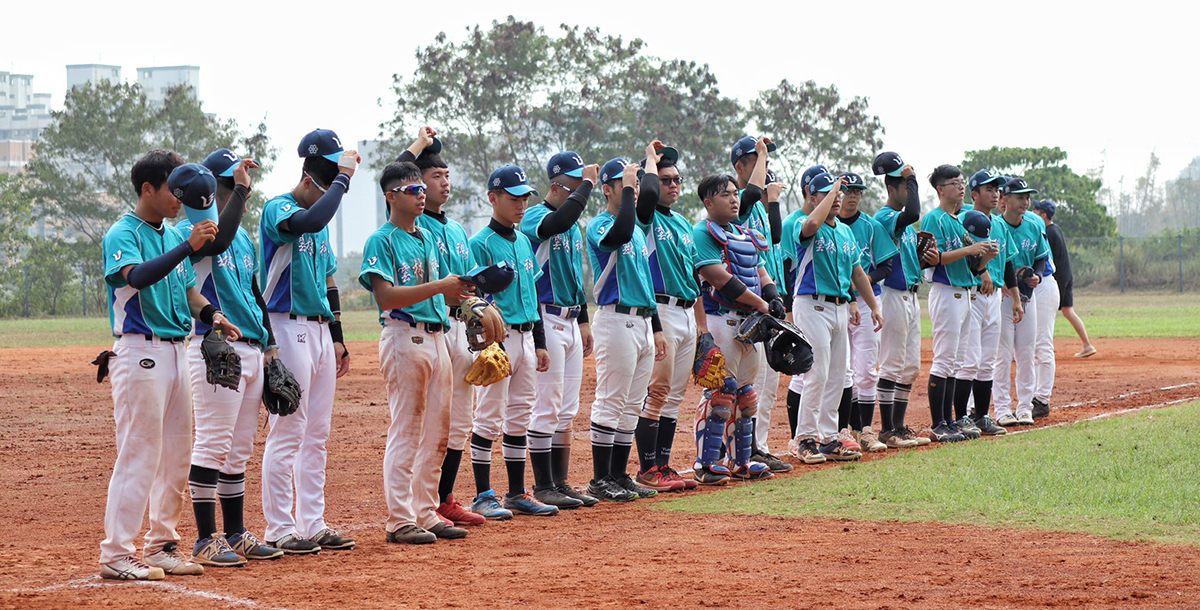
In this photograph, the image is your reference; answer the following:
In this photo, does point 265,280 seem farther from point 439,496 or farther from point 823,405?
point 823,405

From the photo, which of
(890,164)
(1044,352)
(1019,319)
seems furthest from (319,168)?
(1044,352)

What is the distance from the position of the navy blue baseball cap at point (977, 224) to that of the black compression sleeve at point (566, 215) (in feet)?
15.5

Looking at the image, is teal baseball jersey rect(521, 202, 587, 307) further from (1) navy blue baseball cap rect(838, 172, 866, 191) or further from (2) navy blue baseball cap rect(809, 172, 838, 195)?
(1) navy blue baseball cap rect(838, 172, 866, 191)

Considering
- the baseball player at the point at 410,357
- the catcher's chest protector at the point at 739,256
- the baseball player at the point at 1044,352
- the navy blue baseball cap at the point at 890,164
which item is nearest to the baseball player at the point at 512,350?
the baseball player at the point at 410,357

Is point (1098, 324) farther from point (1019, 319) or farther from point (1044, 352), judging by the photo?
point (1019, 319)

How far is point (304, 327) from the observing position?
668 cm

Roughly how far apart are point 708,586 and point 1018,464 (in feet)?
13.6

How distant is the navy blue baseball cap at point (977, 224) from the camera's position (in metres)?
11.5

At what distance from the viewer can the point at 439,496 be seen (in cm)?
773

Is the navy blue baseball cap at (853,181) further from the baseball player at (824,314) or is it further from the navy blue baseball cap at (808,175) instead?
the navy blue baseball cap at (808,175)

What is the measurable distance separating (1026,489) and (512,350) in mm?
3418

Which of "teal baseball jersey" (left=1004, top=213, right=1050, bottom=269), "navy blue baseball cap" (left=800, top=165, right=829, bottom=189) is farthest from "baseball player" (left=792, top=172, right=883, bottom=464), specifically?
"teal baseball jersey" (left=1004, top=213, right=1050, bottom=269)

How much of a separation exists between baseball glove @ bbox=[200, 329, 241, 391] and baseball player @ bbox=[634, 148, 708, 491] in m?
3.45

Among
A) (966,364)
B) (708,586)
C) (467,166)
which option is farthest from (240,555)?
(467,166)
